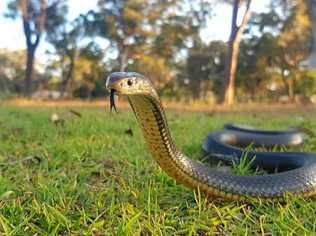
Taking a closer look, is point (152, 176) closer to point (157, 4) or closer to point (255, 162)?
point (255, 162)

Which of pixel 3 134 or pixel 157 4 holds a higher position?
pixel 157 4

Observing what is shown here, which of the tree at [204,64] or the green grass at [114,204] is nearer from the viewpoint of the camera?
the green grass at [114,204]

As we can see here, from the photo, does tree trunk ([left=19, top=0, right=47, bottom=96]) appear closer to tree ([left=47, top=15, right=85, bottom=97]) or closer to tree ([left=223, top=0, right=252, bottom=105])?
tree ([left=47, top=15, right=85, bottom=97])

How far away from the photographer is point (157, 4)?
3092 centimetres

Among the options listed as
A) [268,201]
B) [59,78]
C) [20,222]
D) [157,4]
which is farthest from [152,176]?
[59,78]

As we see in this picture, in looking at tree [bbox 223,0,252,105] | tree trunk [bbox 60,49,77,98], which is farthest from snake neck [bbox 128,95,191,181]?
tree trunk [bbox 60,49,77,98]

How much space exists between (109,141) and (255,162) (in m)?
1.46

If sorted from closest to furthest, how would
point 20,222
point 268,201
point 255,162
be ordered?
point 20,222
point 268,201
point 255,162

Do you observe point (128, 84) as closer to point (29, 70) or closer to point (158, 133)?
point (158, 133)

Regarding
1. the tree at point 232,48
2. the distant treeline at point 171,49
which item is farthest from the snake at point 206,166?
the distant treeline at point 171,49

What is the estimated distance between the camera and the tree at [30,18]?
91.8 ft

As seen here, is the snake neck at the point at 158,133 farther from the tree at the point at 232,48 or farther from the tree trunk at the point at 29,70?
the tree trunk at the point at 29,70

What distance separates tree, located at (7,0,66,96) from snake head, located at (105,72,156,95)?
26.8m

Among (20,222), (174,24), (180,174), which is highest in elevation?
(174,24)
